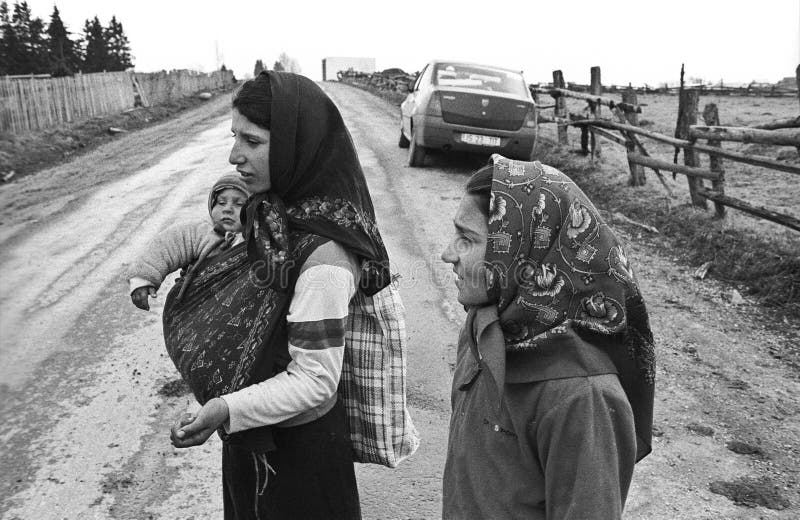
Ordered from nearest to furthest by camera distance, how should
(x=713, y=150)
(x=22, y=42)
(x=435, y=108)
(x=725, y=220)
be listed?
(x=725, y=220) → (x=713, y=150) → (x=435, y=108) → (x=22, y=42)

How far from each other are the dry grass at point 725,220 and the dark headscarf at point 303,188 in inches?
190

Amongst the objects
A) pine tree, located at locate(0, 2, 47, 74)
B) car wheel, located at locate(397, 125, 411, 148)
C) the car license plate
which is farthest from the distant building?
the car license plate

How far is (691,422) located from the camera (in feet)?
12.4

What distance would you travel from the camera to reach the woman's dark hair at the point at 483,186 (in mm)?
1519

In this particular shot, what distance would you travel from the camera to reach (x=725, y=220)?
7273 mm

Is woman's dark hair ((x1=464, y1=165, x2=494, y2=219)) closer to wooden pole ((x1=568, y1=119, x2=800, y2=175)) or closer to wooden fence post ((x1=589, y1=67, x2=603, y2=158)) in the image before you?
wooden pole ((x1=568, y1=119, x2=800, y2=175))

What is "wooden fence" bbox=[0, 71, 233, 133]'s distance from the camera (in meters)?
15.3

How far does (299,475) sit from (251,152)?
0.90 meters

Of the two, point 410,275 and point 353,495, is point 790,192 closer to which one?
point 410,275

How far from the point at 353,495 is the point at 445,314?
3396 millimetres

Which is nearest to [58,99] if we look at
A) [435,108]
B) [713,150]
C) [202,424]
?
[435,108]

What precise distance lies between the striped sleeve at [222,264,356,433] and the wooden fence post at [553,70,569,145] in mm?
11449

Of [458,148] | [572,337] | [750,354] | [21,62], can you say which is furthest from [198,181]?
[21,62]

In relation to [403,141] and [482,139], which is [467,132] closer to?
[482,139]
